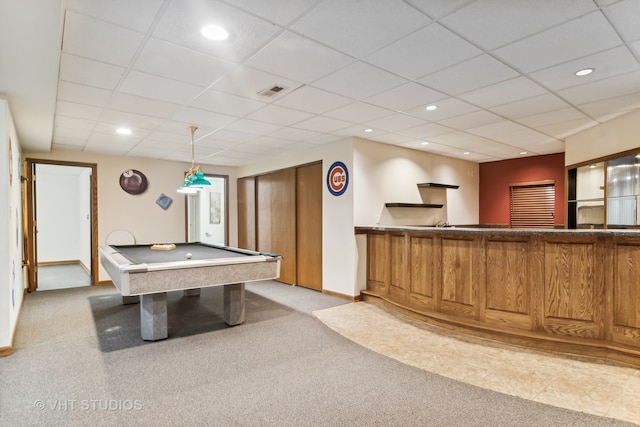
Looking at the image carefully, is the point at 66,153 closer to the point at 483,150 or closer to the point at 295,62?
the point at 295,62

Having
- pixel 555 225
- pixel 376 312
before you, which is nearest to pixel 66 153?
pixel 376 312

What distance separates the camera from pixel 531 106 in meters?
3.83

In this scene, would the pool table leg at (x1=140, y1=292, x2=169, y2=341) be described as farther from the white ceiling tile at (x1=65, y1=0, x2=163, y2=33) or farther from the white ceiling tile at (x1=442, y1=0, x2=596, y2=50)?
the white ceiling tile at (x1=442, y1=0, x2=596, y2=50)

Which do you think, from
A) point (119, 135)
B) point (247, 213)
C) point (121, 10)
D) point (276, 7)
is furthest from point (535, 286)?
point (247, 213)

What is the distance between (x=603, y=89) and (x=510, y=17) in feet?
6.60

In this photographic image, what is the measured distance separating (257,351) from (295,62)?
2.58 metres

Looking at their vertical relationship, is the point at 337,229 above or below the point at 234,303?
above

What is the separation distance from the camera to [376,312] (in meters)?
4.57

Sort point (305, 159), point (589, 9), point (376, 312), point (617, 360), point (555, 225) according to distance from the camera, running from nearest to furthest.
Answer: point (589, 9)
point (617, 360)
point (376, 312)
point (305, 159)
point (555, 225)

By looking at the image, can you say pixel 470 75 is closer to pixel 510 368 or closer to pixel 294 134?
pixel 510 368

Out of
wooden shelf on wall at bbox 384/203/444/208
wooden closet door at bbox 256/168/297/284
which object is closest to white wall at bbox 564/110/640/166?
wooden shelf on wall at bbox 384/203/444/208

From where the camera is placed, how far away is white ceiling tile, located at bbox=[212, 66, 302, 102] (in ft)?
9.53

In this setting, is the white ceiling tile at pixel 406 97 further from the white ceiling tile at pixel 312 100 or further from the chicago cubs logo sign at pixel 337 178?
the chicago cubs logo sign at pixel 337 178

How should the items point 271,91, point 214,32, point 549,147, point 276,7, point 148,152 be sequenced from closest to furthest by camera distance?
1. point 276,7
2. point 214,32
3. point 271,91
4. point 549,147
5. point 148,152
